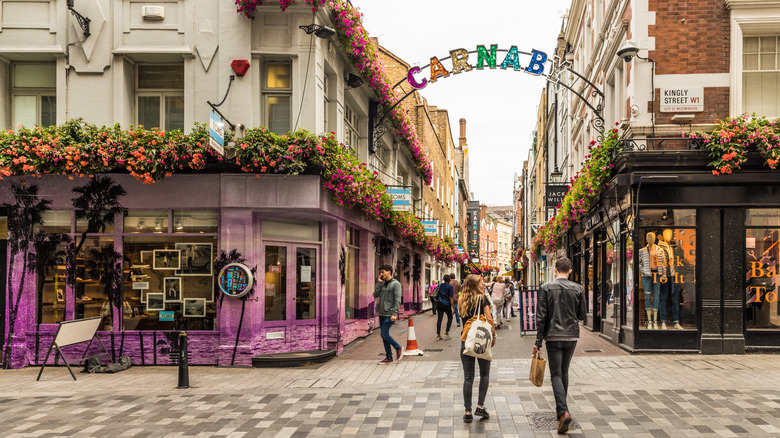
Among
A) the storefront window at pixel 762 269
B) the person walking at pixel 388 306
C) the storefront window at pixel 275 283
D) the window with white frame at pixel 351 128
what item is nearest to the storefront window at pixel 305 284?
the storefront window at pixel 275 283

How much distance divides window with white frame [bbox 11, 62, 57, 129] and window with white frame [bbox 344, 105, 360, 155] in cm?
598

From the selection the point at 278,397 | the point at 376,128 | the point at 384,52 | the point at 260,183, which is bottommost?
the point at 278,397

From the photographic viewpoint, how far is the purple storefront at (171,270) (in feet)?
38.1

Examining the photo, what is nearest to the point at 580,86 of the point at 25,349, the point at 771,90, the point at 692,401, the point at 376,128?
the point at 376,128

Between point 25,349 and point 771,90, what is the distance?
48.3 feet

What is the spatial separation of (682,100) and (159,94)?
32.3ft

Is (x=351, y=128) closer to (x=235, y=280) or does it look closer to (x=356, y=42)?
(x=356, y=42)

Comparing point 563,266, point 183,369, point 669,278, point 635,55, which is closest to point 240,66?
point 183,369

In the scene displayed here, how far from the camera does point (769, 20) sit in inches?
484

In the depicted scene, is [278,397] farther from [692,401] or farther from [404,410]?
[692,401]

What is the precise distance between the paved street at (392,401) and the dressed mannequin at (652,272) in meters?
0.99

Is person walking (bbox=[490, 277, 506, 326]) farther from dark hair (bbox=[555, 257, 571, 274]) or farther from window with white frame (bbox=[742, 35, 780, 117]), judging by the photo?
dark hair (bbox=[555, 257, 571, 274])

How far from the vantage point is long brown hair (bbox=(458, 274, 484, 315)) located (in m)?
7.47

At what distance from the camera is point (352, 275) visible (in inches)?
651
